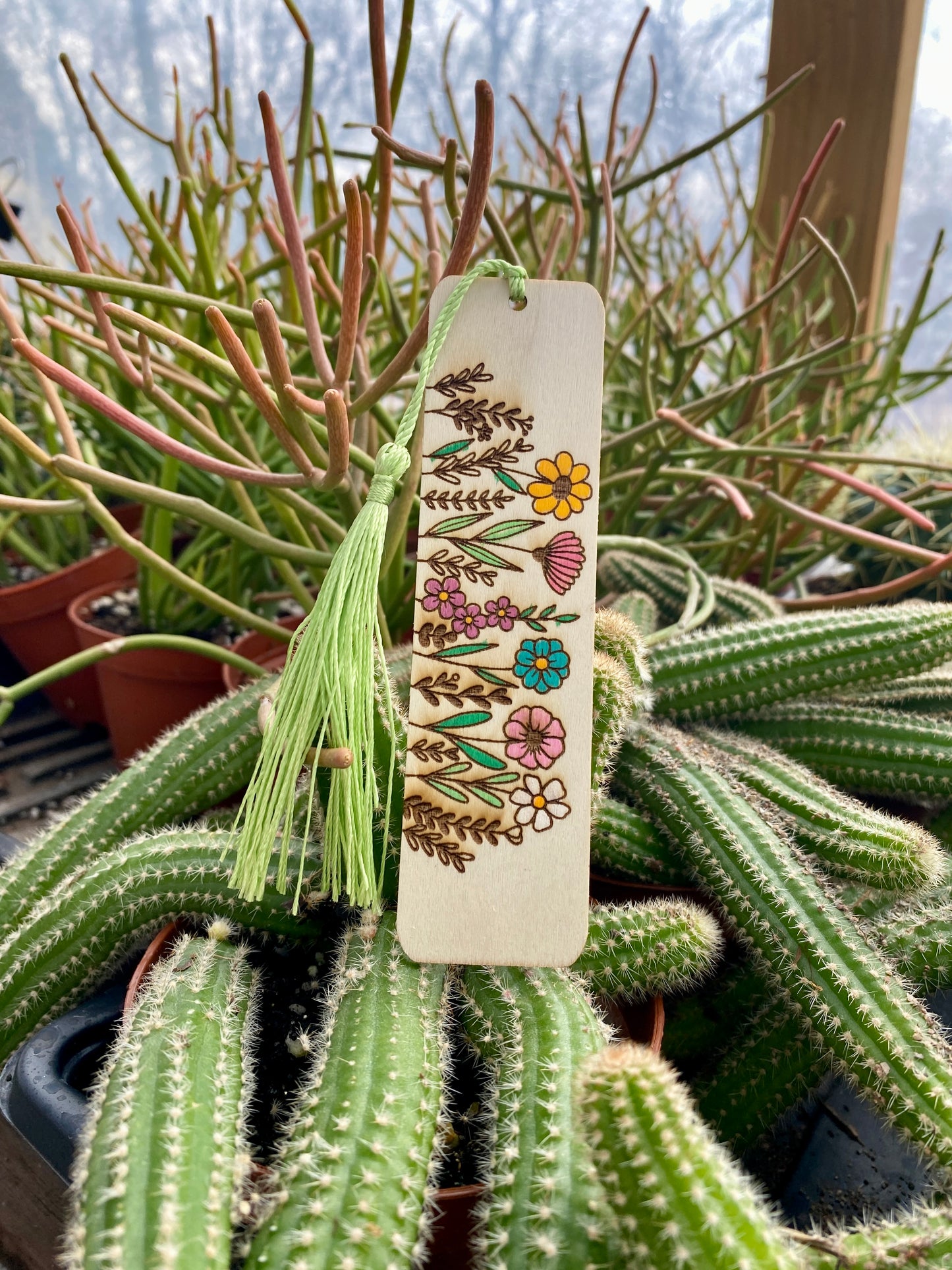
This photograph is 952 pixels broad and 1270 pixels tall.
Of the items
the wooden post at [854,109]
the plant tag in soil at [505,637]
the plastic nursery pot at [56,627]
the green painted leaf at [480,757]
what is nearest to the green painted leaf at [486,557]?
the plant tag in soil at [505,637]

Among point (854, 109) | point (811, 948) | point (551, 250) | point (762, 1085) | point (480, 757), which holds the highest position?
point (854, 109)

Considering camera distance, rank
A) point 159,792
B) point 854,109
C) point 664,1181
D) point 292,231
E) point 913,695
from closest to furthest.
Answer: point 664,1181 < point 292,231 < point 159,792 < point 913,695 < point 854,109

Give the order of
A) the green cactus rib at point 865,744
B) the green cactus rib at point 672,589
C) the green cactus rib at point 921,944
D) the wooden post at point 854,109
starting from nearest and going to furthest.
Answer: the green cactus rib at point 921,944
the green cactus rib at point 865,744
the green cactus rib at point 672,589
the wooden post at point 854,109

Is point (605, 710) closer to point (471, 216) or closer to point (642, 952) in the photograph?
point (642, 952)

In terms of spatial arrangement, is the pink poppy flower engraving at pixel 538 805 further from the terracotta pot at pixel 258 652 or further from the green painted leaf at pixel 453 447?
the terracotta pot at pixel 258 652

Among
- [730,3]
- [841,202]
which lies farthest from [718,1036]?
[730,3]

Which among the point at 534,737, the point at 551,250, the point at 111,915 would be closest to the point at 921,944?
the point at 534,737

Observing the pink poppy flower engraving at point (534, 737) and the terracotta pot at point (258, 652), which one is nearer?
the pink poppy flower engraving at point (534, 737)

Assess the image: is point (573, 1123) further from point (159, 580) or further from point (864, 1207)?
point (159, 580)
